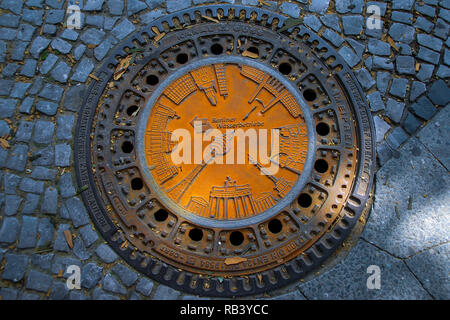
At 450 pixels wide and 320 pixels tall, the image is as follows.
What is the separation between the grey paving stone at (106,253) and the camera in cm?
324

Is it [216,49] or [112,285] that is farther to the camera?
[216,49]

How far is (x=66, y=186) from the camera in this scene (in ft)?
11.1

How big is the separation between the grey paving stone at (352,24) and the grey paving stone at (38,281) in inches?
143

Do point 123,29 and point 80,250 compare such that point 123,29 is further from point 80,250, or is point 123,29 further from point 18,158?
point 80,250

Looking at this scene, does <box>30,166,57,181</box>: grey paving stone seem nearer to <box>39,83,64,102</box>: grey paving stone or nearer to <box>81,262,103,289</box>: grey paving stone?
<box>39,83,64,102</box>: grey paving stone

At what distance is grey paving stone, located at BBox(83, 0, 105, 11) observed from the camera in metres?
3.81

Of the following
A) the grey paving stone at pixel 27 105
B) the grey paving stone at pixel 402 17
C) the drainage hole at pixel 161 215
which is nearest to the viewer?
the drainage hole at pixel 161 215

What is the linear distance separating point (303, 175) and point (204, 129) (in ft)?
3.28

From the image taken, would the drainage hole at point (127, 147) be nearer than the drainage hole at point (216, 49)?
Yes

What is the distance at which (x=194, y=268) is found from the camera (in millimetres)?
3256

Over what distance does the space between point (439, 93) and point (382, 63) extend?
0.63 metres

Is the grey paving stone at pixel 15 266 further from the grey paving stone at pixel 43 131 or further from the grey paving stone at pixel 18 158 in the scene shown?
the grey paving stone at pixel 43 131

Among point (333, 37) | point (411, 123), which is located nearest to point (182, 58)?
point (333, 37)

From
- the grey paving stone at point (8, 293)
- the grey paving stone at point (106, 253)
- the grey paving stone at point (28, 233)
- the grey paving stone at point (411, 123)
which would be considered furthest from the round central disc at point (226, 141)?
the grey paving stone at point (8, 293)
